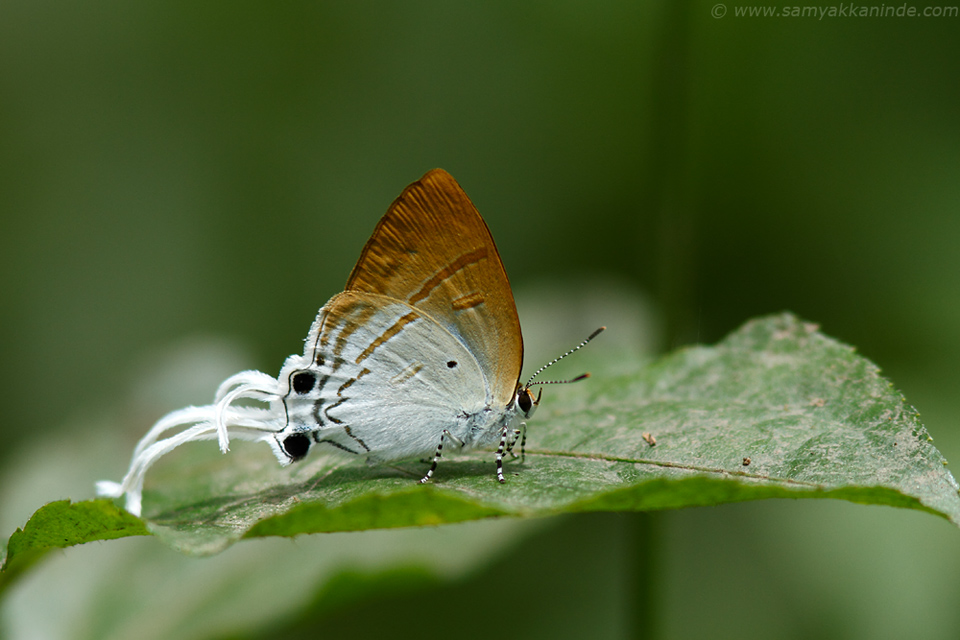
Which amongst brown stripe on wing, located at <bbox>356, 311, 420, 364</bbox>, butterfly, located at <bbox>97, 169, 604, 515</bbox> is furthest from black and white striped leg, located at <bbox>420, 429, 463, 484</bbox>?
brown stripe on wing, located at <bbox>356, 311, 420, 364</bbox>

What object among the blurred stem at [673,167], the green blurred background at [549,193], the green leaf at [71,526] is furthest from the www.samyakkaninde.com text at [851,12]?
the green leaf at [71,526]

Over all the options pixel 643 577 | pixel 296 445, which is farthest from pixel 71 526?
pixel 643 577

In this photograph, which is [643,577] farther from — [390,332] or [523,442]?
[390,332]

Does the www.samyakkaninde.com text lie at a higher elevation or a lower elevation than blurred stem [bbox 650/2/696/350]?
higher

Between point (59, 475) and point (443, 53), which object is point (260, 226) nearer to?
point (443, 53)

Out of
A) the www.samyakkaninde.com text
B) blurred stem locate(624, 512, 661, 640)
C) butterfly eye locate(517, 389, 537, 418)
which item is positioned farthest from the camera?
the www.samyakkaninde.com text

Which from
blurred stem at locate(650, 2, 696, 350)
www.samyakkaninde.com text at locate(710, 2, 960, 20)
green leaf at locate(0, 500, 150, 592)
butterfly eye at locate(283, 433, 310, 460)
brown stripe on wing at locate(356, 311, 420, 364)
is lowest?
green leaf at locate(0, 500, 150, 592)

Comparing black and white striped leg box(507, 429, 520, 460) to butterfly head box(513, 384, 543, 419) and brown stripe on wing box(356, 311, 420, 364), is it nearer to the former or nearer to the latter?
butterfly head box(513, 384, 543, 419)

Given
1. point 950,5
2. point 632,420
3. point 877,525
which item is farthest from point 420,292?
point 950,5
